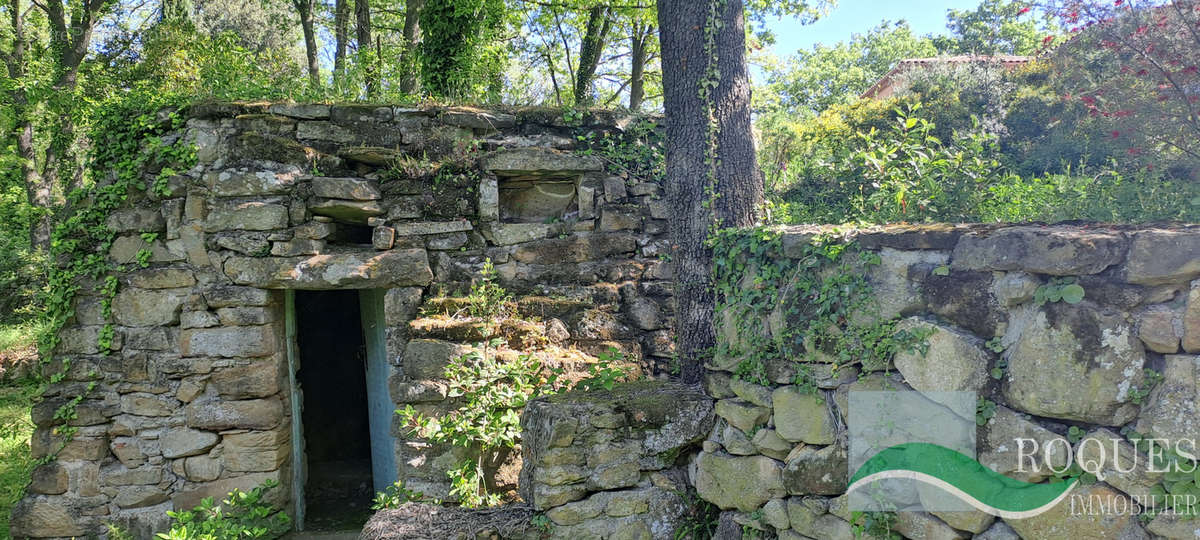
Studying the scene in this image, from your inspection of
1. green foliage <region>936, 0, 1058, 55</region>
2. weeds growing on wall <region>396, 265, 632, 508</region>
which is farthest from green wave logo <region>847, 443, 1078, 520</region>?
green foliage <region>936, 0, 1058, 55</region>

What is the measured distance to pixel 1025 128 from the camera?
5.65 meters

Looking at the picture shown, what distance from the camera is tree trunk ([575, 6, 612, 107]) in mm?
10188

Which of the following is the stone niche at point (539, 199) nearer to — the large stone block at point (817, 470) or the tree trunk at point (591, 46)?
the large stone block at point (817, 470)

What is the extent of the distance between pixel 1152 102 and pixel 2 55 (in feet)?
46.8

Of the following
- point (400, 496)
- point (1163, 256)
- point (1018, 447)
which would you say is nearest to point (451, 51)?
point (400, 496)

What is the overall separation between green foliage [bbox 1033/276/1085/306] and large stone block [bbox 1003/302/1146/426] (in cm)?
2

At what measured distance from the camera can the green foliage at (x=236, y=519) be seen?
4.48 m

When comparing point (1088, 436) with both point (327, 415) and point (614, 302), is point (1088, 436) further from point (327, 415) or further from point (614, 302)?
point (327, 415)

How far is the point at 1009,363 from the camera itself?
7.51 feet

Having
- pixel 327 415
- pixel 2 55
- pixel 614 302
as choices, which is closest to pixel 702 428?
pixel 614 302

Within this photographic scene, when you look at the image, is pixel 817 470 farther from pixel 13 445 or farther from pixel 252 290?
pixel 13 445

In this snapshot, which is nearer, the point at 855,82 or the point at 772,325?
the point at 772,325

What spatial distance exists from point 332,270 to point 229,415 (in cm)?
124

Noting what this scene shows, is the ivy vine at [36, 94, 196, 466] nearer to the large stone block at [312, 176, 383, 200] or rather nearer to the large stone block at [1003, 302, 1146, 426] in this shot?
the large stone block at [312, 176, 383, 200]
